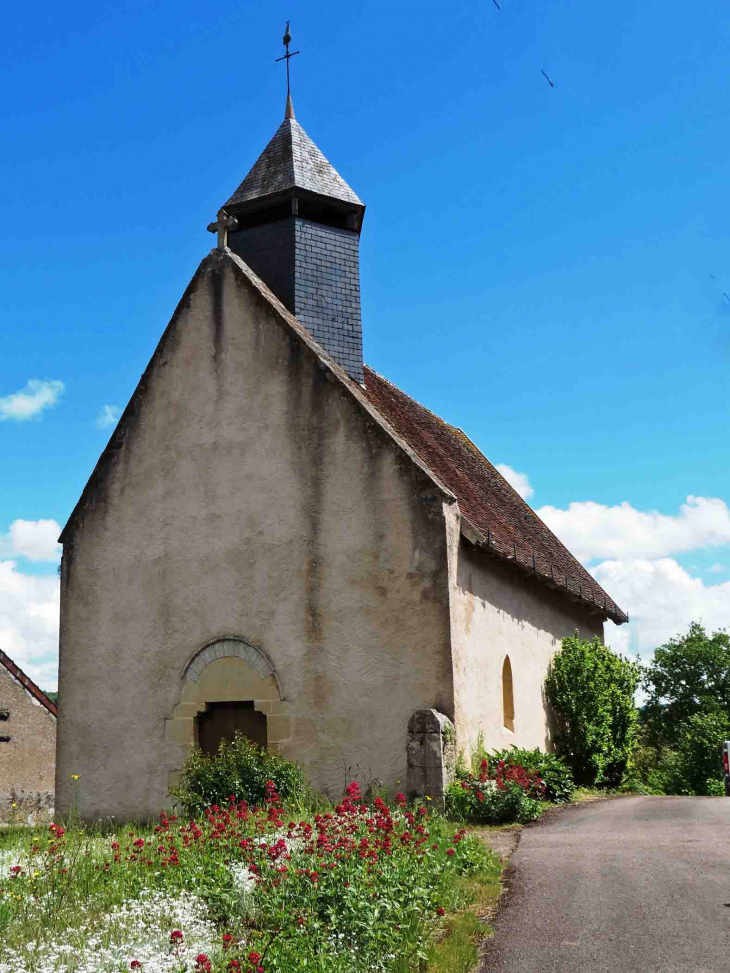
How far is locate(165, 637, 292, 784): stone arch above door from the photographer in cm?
1309

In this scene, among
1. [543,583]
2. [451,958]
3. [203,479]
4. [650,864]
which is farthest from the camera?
[543,583]

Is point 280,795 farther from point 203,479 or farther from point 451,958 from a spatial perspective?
point 451,958

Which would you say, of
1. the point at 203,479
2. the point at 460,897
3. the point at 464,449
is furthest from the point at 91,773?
the point at 464,449

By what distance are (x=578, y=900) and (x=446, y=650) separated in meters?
4.99

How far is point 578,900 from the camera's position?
7375 millimetres

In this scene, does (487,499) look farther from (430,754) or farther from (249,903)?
(249,903)

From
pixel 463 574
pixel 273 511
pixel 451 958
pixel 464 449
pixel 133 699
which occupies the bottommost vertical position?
pixel 451 958

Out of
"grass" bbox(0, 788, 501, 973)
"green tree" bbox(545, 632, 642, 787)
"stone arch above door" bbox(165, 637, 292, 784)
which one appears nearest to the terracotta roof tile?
"green tree" bbox(545, 632, 642, 787)

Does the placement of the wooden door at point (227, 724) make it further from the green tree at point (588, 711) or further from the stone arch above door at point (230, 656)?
the green tree at point (588, 711)

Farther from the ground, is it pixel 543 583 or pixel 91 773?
pixel 543 583

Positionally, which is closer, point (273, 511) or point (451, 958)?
point (451, 958)

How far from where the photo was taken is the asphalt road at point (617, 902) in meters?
6.16

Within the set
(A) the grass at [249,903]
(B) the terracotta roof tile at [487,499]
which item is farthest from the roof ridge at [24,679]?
(A) the grass at [249,903]

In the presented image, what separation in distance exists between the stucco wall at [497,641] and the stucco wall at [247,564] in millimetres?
578
